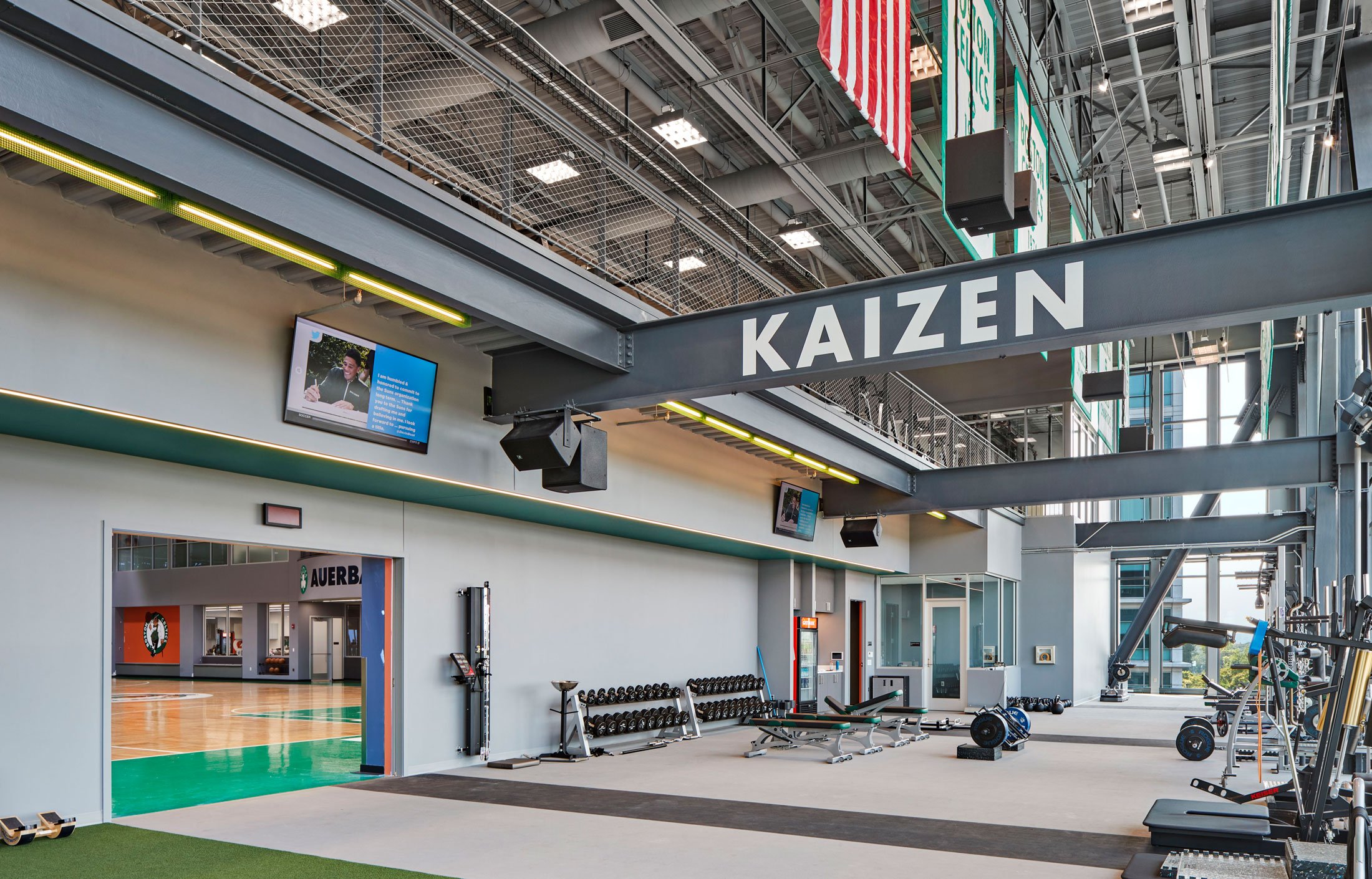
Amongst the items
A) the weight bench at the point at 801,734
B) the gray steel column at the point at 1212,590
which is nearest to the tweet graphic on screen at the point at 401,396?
the weight bench at the point at 801,734

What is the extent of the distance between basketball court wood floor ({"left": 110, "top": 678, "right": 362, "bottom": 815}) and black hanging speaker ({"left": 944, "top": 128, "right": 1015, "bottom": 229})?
7.44 metres

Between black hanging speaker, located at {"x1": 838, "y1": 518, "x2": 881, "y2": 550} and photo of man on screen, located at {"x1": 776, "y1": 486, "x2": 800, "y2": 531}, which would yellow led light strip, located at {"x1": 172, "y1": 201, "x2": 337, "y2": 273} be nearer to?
photo of man on screen, located at {"x1": 776, "y1": 486, "x2": 800, "y2": 531}

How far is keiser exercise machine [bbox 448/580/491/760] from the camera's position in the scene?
1027 cm

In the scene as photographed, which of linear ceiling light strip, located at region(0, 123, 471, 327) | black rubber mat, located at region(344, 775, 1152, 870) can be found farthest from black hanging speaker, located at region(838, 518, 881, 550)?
linear ceiling light strip, located at region(0, 123, 471, 327)

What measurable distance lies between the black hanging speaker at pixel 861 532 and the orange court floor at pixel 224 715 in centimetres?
791

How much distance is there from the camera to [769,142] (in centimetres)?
1068

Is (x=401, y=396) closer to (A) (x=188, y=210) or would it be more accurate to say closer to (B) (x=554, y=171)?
(A) (x=188, y=210)

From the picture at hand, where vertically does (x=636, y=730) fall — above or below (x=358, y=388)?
below

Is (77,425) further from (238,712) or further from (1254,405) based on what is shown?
(1254,405)

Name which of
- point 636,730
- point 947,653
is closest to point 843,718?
point 636,730

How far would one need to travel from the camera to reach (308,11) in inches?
340

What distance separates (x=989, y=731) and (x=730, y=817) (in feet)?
16.6

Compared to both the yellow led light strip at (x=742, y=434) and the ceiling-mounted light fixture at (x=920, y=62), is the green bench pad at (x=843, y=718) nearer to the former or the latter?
the yellow led light strip at (x=742, y=434)

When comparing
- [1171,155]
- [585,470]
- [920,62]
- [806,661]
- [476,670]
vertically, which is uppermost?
[920,62]
